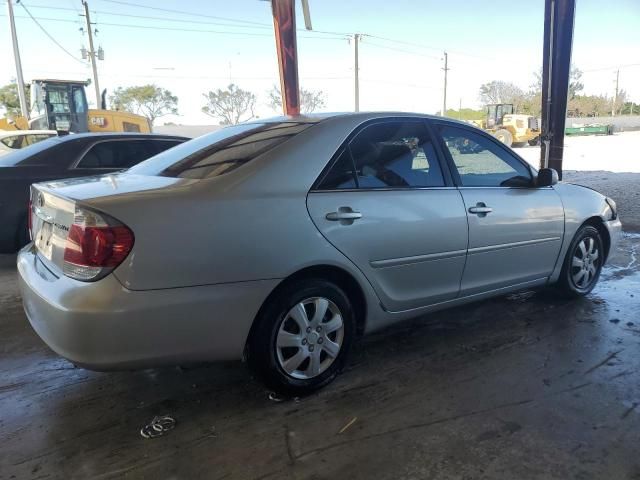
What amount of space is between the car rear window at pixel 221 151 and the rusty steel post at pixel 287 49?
6779 millimetres

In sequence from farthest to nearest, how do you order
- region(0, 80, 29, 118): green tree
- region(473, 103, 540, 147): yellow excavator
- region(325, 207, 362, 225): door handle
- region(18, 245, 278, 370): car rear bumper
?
1. region(0, 80, 29, 118): green tree
2. region(473, 103, 540, 147): yellow excavator
3. region(325, 207, 362, 225): door handle
4. region(18, 245, 278, 370): car rear bumper

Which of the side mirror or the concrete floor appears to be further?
the side mirror

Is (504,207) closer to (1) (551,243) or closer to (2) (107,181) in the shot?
(1) (551,243)

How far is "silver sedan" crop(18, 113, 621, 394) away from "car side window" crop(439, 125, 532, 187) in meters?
0.01

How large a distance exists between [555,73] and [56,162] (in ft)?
26.2

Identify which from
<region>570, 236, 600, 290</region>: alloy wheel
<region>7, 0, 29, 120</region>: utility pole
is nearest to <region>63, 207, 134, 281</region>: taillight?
<region>570, 236, 600, 290</region>: alloy wheel

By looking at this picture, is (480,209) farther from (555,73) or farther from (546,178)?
(555,73)

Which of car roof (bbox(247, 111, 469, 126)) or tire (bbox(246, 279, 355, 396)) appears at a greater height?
car roof (bbox(247, 111, 469, 126))

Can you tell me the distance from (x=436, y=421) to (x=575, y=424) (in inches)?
27.0

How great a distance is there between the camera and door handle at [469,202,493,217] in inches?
131

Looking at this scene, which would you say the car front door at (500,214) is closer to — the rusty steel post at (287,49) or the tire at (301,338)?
the tire at (301,338)

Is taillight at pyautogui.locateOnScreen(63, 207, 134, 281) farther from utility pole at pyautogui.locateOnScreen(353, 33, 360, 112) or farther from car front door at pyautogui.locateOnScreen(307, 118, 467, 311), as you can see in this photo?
utility pole at pyautogui.locateOnScreen(353, 33, 360, 112)

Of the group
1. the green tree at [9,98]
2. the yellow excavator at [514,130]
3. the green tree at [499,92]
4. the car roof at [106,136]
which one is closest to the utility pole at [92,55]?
the green tree at [9,98]

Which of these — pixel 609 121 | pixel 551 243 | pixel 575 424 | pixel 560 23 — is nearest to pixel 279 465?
pixel 575 424
